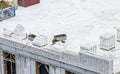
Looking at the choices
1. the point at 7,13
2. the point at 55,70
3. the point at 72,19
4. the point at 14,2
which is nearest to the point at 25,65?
the point at 55,70

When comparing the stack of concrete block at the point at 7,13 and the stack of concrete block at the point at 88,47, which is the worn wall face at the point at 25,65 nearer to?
the stack of concrete block at the point at 88,47

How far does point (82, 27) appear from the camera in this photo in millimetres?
43156

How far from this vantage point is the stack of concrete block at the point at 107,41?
37.5m

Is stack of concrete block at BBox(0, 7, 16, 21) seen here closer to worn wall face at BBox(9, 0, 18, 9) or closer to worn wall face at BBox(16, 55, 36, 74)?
worn wall face at BBox(9, 0, 18, 9)

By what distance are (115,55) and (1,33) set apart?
32.6 ft

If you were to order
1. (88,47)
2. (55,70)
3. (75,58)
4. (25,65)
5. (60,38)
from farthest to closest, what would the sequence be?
(60,38) → (25,65) → (55,70) → (75,58) → (88,47)

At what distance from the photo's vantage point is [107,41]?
37625 millimetres

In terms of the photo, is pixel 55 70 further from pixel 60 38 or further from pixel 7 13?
pixel 7 13

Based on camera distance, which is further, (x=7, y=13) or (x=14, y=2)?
(x=14, y=2)

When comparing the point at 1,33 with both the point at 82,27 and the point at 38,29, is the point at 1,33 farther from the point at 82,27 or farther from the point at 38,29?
the point at 82,27

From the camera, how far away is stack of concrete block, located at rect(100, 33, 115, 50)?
37484mm

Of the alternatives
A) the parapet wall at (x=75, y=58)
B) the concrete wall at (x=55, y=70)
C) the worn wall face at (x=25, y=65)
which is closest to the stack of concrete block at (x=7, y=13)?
the parapet wall at (x=75, y=58)

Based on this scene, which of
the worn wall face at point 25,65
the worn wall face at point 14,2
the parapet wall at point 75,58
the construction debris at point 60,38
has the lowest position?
the worn wall face at point 25,65

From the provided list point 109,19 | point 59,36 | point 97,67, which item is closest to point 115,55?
point 97,67
